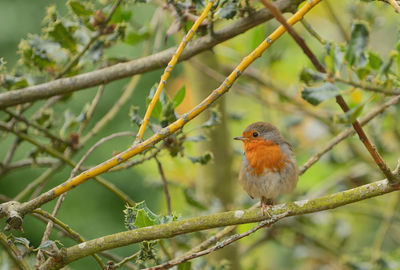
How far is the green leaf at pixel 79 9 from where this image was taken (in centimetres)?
207

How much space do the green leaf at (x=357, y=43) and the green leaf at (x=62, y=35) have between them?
1.19 meters

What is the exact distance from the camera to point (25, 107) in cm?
224

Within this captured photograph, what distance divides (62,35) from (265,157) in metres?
1.01

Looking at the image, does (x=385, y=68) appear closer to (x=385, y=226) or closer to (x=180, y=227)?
(x=180, y=227)

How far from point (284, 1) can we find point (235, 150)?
1.44 meters

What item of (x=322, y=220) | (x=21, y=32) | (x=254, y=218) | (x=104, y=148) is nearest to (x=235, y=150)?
(x=322, y=220)

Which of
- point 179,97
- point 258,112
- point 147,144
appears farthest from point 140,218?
point 258,112

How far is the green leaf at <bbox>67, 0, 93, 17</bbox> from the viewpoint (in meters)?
2.07

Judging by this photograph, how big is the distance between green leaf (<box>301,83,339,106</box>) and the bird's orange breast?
117 cm

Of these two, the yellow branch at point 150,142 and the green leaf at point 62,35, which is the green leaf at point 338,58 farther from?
the green leaf at point 62,35

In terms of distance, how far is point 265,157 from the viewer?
98.8 inches

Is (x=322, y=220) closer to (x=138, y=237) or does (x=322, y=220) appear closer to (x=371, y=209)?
(x=371, y=209)

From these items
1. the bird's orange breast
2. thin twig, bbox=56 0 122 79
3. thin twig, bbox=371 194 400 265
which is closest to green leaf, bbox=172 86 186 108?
thin twig, bbox=56 0 122 79

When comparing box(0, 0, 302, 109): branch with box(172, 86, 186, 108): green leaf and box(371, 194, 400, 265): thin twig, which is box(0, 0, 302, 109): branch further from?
box(371, 194, 400, 265): thin twig
